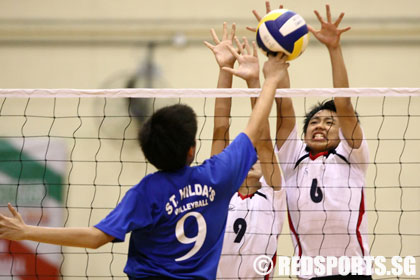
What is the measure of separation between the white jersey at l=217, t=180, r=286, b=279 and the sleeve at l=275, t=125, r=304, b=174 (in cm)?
19

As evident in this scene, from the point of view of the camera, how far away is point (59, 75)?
696 cm

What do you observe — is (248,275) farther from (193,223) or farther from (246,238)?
(193,223)

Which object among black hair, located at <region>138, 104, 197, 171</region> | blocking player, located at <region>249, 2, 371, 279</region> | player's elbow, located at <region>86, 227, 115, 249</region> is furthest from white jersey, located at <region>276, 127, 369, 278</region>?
player's elbow, located at <region>86, 227, 115, 249</region>

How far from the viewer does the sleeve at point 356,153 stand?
373 cm

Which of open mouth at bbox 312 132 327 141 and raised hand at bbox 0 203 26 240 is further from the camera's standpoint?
open mouth at bbox 312 132 327 141

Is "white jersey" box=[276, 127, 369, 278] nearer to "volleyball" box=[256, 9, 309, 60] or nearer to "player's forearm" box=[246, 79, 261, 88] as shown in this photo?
"player's forearm" box=[246, 79, 261, 88]

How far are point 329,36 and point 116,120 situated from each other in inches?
138

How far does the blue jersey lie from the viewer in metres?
2.37

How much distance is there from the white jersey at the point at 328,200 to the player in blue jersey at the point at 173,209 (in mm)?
1398

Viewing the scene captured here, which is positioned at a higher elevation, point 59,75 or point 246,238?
point 59,75

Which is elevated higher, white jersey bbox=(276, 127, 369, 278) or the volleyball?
the volleyball

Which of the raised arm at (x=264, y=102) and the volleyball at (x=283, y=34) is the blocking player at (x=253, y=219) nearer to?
the volleyball at (x=283, y=34)

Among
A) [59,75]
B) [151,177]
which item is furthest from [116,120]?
[151,177]

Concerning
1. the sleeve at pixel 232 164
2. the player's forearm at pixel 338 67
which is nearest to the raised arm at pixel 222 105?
the player's forearm at pixel 338 67
